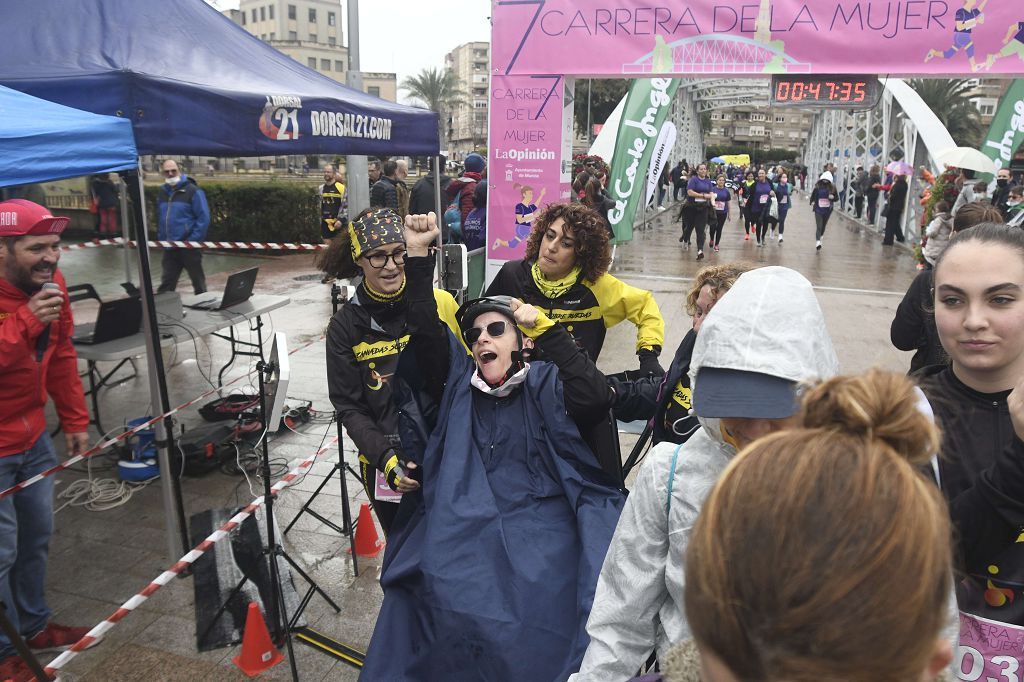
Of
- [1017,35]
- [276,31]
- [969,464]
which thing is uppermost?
[276,31]

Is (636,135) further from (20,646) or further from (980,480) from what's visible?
(980,480)

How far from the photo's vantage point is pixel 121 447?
5.41m

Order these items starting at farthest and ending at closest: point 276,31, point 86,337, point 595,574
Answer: point 276,31, point 86,337, point 595,574

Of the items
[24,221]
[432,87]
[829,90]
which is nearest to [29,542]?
[24,221]

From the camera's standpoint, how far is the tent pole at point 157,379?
11.7ft

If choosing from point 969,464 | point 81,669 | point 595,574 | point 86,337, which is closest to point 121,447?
point 86,337

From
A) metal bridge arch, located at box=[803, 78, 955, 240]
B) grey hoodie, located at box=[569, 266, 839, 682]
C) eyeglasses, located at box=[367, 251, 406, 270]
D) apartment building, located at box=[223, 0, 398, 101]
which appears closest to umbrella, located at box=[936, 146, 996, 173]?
metal bridge arch, located at box=[803, 78, 955, 240]

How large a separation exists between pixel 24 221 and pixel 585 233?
2643 millimetres

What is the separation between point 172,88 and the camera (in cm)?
357

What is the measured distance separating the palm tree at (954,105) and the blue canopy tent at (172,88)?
4947 cm

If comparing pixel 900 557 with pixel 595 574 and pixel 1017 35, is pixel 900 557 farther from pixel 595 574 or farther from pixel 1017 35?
pixel 1017 35

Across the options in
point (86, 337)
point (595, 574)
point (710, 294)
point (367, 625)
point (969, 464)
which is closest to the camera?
point (969, 464)

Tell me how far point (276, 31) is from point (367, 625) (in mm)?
108062

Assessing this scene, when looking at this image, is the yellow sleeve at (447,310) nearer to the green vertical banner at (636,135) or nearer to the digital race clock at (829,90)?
the digital race clock at (829,90)
